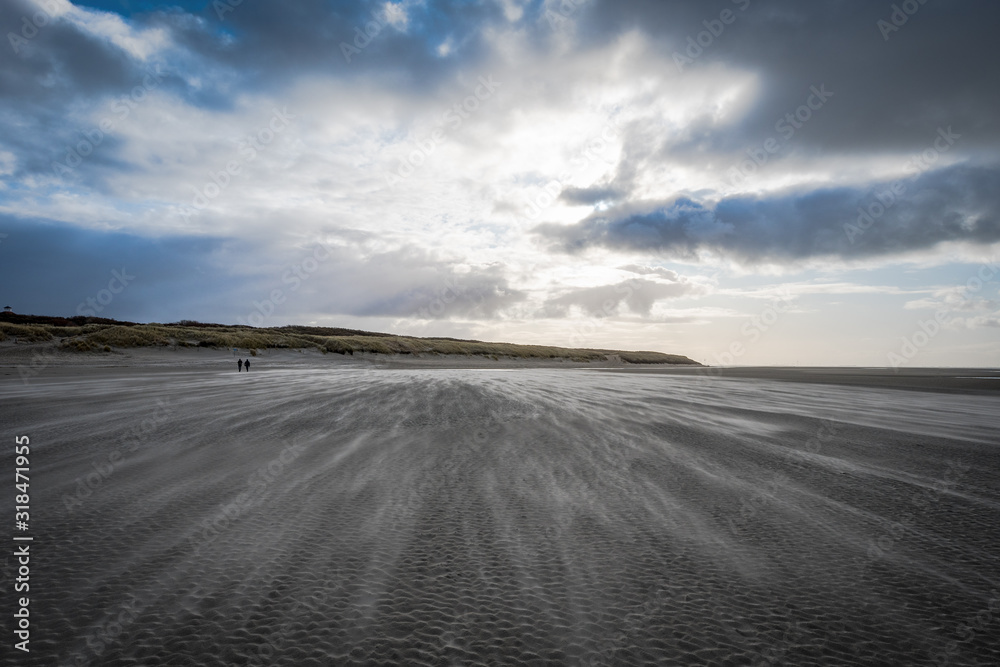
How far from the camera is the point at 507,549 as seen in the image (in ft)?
12.4

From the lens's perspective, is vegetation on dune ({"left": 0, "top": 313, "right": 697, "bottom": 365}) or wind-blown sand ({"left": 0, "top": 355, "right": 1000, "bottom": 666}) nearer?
wind-blown sand ({"left": 0, "top": 355, "right": 1000, "bottom": 666})

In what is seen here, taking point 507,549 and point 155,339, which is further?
point 155,339

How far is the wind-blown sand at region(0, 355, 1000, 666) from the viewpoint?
2586 millimetres

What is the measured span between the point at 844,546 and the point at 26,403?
1708 centimetres

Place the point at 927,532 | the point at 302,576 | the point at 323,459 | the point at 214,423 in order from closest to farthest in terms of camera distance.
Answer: the point at 302,576 < the point at 927,532 < the point at 323,459 < the point at 214,423

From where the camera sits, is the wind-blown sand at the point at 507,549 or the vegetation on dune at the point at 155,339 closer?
the wind-blown sand at the point at 507,549

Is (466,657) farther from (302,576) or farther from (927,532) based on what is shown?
(927,532)

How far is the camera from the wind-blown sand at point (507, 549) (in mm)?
2586

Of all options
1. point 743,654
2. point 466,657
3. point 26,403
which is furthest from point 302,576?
point 26,403

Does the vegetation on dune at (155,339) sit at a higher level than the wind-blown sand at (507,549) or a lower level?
higher

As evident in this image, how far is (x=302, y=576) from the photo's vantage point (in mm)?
3287

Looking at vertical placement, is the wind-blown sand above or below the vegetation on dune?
below

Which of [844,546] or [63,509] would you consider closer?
[844,546]

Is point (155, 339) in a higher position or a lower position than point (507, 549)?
higher
